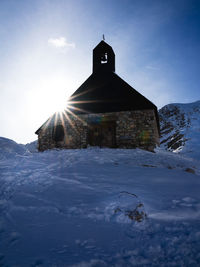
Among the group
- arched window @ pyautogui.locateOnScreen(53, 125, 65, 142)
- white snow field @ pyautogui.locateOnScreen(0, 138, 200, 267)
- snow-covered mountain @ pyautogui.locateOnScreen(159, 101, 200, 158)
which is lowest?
white snow field @ pyautogui.locateOnScreen(0, 138, 200, 267)

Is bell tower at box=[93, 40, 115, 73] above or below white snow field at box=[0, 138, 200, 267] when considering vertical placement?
above

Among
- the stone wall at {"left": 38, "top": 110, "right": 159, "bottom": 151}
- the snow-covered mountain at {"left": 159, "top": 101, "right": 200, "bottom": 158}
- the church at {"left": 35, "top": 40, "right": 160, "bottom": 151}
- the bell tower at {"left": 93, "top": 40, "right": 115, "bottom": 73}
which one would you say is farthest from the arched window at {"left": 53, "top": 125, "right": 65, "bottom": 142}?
the snow-covered mountain at {"left": 159, "top": 101, "right": 200, "bottom": 158}

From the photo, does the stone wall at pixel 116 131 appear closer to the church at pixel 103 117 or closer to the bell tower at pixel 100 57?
the church at pixel 103 117

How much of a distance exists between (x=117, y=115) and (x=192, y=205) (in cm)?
745

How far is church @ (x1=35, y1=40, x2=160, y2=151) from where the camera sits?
9.18 metres

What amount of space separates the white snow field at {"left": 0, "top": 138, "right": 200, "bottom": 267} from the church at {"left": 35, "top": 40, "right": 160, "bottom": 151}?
5.35 m

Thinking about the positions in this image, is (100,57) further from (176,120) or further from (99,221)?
(176,120)

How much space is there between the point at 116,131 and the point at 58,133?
13.7ft

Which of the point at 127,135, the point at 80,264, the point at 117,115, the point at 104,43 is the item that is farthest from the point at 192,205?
the point at 104,43

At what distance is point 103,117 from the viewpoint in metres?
9.95

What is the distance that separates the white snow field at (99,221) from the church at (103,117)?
5.35m

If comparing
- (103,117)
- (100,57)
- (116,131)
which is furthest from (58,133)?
(100,57)

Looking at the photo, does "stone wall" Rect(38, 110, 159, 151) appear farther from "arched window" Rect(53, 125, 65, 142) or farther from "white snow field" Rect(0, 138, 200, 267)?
"white snow field" Rect(0, 138, 200, 267)

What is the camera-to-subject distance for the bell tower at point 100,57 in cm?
1227
